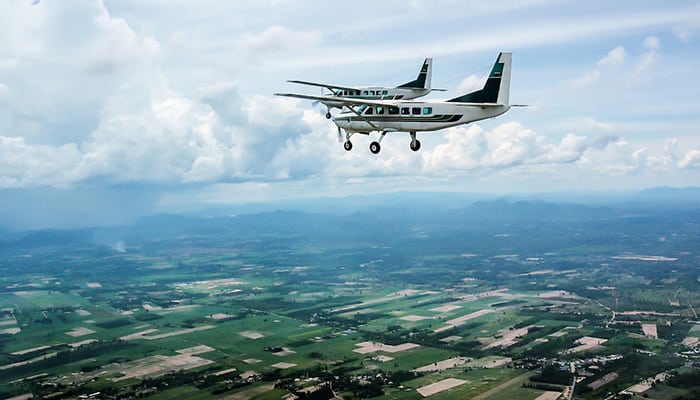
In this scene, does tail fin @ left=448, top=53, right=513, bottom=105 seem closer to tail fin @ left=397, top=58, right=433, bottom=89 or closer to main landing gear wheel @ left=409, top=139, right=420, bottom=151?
main landing gear wheel @ left=409, top=139, right=420, bottom=151

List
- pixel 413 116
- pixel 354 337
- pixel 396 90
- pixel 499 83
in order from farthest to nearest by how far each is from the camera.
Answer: pixel 354 337 < pixel 396 90 < pixel 413 116 < pixel 499 83

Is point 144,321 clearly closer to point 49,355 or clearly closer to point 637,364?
point 49,355

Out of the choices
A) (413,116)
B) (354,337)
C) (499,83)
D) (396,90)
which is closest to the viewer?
(499,83)

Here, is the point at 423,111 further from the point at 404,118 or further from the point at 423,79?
the point at 423,79

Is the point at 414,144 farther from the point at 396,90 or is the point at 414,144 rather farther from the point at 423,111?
the point at 396,90

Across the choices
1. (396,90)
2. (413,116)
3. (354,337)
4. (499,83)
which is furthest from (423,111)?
(354,337)

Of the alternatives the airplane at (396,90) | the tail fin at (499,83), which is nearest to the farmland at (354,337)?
the airplane at (396,90)

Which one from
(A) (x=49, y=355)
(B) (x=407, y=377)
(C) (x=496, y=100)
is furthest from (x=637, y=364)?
(A) (x=49, y=355)

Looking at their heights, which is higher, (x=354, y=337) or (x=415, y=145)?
(x=415, y=145)

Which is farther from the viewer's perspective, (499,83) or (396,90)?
(396,90)
